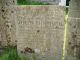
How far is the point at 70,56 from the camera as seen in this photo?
5.60 m

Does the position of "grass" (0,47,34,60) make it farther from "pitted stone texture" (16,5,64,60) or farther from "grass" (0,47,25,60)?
"pitted stone texture" (16,5,64,60)

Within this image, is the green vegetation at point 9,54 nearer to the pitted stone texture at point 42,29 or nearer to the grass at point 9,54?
the grass at point 9,54

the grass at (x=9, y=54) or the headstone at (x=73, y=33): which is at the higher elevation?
the headstone at (x=73, y=33)

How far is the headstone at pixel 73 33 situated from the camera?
18.0 feet

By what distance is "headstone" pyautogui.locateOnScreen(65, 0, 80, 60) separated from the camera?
5.48 m

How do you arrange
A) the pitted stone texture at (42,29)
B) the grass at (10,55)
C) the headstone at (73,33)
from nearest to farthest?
the headstone at (73,33) < the pitted stone texture at (42,29) < the grass at (10,55)

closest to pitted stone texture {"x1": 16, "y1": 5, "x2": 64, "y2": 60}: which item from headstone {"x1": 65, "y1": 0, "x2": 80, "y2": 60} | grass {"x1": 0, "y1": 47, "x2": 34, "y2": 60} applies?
headstone {"x1": 65, "y1": 0, "x2": 80, "y2": 60}

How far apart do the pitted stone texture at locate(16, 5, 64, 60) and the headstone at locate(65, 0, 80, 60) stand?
155 mm

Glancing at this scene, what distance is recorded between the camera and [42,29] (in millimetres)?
5676

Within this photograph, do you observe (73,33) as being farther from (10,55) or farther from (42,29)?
Answer: (10,55)

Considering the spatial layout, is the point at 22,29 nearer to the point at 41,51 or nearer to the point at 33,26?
the point at 33,26

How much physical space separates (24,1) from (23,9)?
981cm

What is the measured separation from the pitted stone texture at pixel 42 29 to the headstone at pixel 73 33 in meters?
0.15

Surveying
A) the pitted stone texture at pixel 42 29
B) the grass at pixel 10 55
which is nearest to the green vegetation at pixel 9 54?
the grass at pixel 10 55
